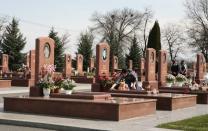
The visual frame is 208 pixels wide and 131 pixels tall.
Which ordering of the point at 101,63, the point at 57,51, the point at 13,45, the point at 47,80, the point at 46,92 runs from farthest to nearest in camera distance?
the point at 57,51 < the point at 13,45 < the point at 101,63 < the point at 47,80 < the point at 46,92

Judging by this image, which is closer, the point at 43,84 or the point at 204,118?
the point at 204,118

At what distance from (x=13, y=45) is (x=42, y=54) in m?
43.1

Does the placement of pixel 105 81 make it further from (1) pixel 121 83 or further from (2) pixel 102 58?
(1) pixel 121 83

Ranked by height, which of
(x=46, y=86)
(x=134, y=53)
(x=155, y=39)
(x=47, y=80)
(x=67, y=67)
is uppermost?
(x=155, y=39)

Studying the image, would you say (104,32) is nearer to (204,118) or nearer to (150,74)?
(150,74)

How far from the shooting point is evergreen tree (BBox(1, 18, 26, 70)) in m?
62.8

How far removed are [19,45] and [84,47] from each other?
1429 centimetres

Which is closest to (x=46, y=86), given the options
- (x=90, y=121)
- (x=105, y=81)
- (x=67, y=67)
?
(x=90, y=121)

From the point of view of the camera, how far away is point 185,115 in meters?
16.7

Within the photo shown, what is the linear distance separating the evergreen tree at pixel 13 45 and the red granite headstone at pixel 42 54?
4225cm

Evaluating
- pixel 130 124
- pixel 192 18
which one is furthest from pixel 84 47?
pixel 130 124

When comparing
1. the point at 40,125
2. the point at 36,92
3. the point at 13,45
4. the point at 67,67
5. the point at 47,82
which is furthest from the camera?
the point at 13,45

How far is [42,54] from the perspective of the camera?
20625 mm

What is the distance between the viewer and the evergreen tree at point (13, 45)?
6278cm
